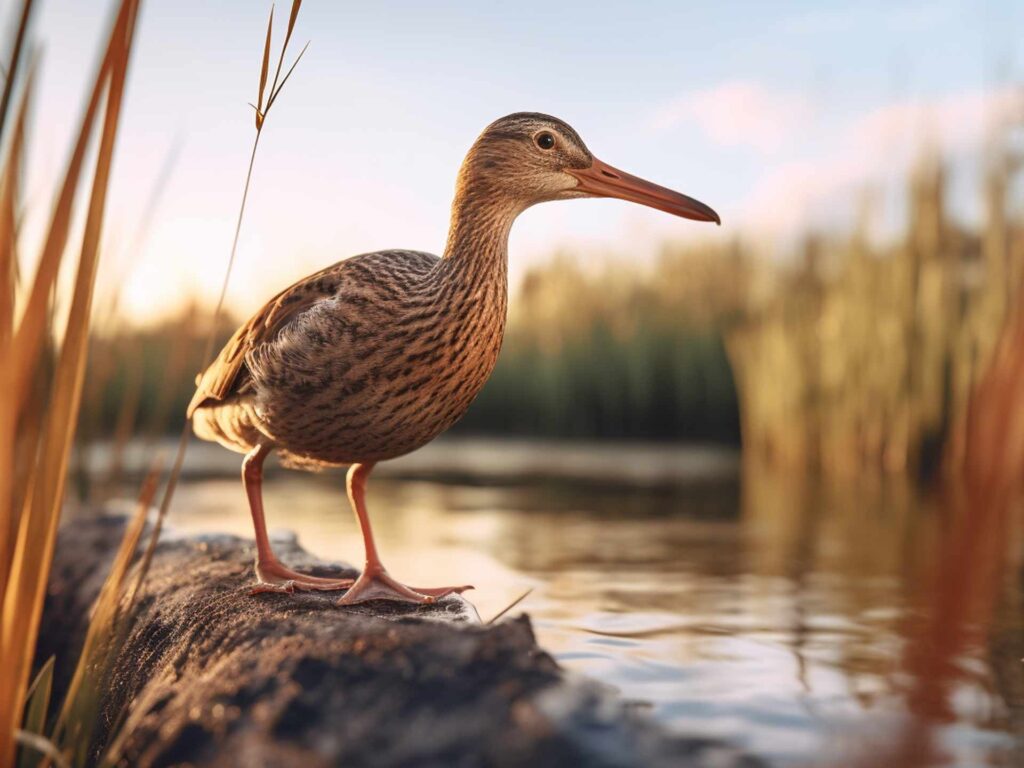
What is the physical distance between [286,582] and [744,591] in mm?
2831

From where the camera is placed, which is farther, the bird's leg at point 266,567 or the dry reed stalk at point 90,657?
the bird's leg at point 266,567

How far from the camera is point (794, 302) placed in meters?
12.1

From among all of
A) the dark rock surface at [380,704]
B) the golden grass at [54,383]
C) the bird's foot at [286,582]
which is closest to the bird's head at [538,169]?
the bird's foot at [286,582]

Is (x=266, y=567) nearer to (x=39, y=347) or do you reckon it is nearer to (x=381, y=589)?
(x=381, y=589)

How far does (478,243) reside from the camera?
3.29 metres

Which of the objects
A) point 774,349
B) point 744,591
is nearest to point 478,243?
point 744,591

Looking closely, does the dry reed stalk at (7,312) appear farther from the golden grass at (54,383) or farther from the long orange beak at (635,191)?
the long orange beak at (635,191)

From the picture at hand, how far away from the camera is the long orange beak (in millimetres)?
3275

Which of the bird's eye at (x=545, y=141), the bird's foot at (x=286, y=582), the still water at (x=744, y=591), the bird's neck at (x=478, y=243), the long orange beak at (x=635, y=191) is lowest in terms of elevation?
the still water at (x=744, y=591)

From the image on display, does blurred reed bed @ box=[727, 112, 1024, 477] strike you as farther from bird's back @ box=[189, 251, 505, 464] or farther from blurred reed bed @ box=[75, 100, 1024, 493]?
bird's back @ box=[189, 251, 505, 464]

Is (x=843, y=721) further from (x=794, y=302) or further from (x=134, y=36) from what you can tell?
(x=794, y=302)

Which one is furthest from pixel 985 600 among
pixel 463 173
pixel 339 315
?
pixel 463 173

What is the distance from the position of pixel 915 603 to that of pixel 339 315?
10.3 ft

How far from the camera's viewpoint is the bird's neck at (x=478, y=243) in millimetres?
3205
